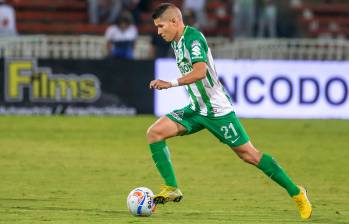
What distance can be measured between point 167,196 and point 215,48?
45.7 ft

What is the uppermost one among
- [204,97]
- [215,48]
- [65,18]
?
[204,97]

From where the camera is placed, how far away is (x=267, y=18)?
26250 mm

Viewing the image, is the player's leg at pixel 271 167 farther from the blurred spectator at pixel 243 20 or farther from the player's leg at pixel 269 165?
the blurred spectator at pixel 243 20

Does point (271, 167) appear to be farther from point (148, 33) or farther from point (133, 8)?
point (148, 33)

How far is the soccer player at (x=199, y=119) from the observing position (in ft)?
32.5

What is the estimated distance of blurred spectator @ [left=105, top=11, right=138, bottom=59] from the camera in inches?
891

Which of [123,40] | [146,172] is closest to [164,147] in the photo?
[146,172]

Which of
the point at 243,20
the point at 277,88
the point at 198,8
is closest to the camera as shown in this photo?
the point at 277,88

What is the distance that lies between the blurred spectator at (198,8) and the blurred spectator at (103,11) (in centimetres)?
169

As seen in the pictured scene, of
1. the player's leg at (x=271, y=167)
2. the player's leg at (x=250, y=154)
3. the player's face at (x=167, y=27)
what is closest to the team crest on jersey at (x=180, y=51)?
the player's face at (x=167, y=27)

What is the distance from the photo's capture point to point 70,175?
1332 centimetres

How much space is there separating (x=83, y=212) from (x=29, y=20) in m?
16.9

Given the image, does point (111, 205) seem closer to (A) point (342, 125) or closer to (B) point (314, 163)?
(B) point (314, 163)

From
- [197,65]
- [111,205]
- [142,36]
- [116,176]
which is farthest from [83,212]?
[142,36]
